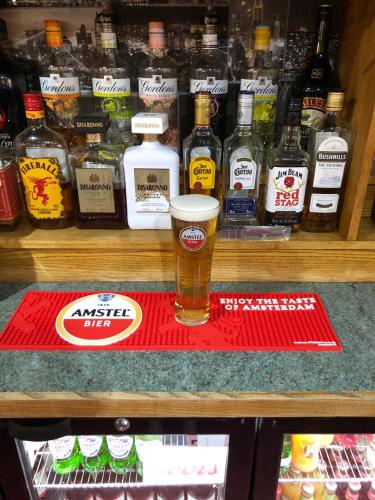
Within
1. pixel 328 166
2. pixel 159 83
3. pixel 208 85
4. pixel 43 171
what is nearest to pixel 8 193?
pixel 43 171

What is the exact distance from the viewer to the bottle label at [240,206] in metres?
1.09

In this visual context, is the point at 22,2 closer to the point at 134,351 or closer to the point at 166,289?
the point at 166,289

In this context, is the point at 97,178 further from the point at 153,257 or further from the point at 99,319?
the point at 99,319

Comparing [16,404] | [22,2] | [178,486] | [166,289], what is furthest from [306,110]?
[178,486]

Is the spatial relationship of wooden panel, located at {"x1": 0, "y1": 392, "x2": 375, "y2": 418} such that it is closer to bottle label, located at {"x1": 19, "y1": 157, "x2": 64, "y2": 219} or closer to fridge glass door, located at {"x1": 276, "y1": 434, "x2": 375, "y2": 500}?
fridge glass door, located at {"x1": 276, "y1": 434, "x2": 375, "y2": 500}

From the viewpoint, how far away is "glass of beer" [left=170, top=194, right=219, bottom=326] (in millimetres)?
834

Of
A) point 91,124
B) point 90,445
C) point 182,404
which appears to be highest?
point 91,124

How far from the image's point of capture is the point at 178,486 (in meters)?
1.15

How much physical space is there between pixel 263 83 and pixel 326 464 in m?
1.02

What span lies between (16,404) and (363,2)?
117cm

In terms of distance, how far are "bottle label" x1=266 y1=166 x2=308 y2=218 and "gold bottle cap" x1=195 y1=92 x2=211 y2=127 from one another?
0.68 feet

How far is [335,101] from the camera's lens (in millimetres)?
954

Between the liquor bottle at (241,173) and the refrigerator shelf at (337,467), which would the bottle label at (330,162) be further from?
the refrigerator shelf at (337,467)

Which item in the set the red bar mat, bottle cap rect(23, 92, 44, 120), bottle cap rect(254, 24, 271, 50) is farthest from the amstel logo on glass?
bottle cap rect(254, 24, 271, 50)
